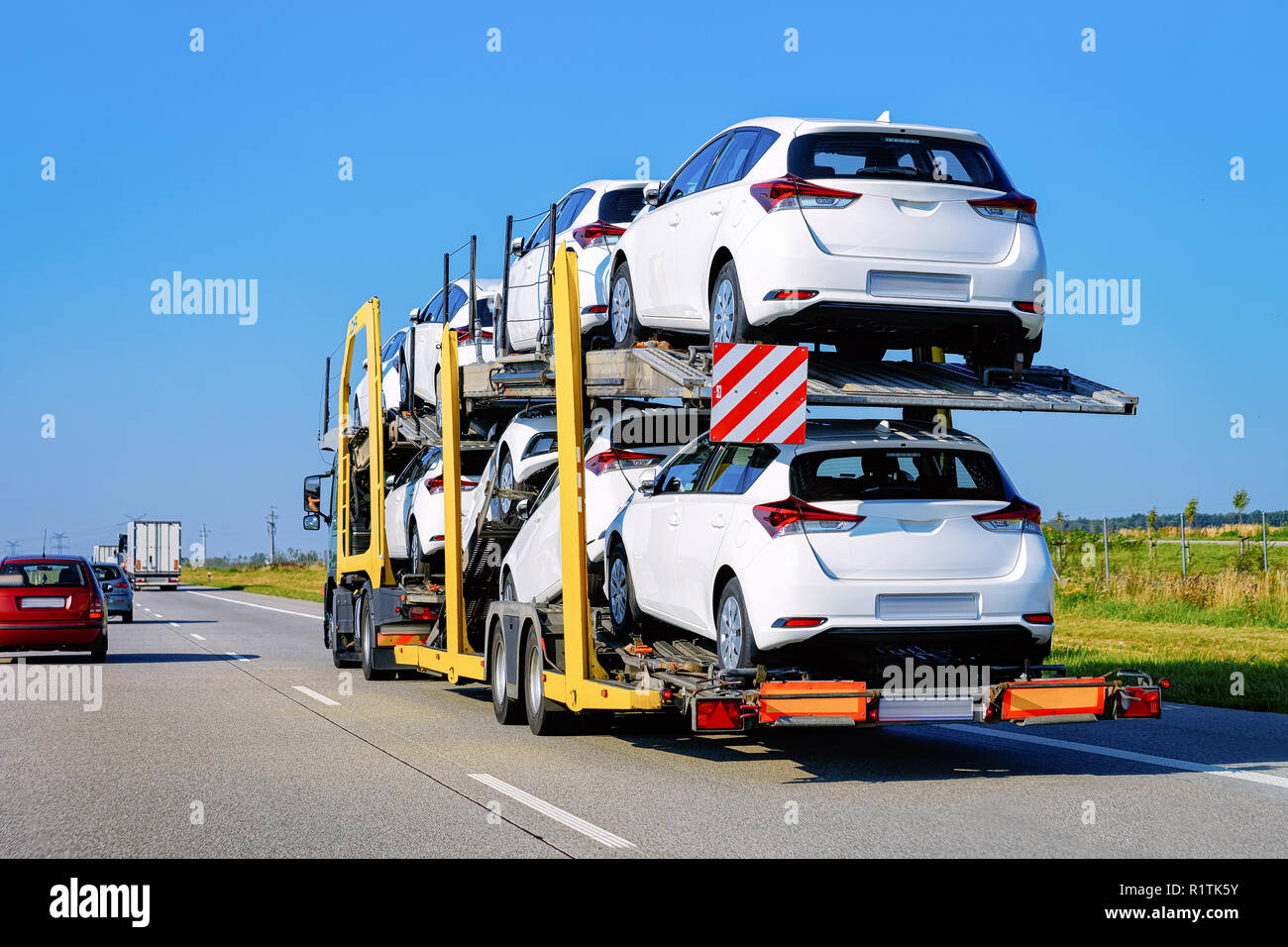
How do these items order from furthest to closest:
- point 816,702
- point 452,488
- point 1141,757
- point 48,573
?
point 48,573 → point 452,488 → point 1141,757 → point 816,702

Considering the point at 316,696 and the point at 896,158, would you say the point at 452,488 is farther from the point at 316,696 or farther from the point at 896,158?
the point at 896,158

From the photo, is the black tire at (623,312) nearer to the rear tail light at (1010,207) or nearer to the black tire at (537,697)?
the black tire at (537,697)

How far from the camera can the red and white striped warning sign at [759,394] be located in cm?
846

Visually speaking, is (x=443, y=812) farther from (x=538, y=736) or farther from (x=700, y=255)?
(x=700, y=255)

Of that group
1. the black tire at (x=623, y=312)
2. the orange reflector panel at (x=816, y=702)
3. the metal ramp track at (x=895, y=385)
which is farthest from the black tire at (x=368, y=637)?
the orange reflector panel at (x=816, y=702)

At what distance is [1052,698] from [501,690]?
5.13 metres

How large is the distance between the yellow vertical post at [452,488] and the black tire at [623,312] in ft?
5.71

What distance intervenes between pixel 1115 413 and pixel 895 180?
1.94m

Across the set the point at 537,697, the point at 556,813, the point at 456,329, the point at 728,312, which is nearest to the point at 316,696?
the point at 456,329

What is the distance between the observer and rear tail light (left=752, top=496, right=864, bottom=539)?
8.39 meters

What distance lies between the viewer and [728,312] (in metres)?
9.68

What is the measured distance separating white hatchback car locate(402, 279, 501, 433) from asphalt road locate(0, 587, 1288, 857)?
389 cm

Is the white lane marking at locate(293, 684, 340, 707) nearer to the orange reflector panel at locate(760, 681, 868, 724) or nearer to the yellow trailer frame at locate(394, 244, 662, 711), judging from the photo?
the yellow trailer frame at locate(394, 244, 662, 711)
